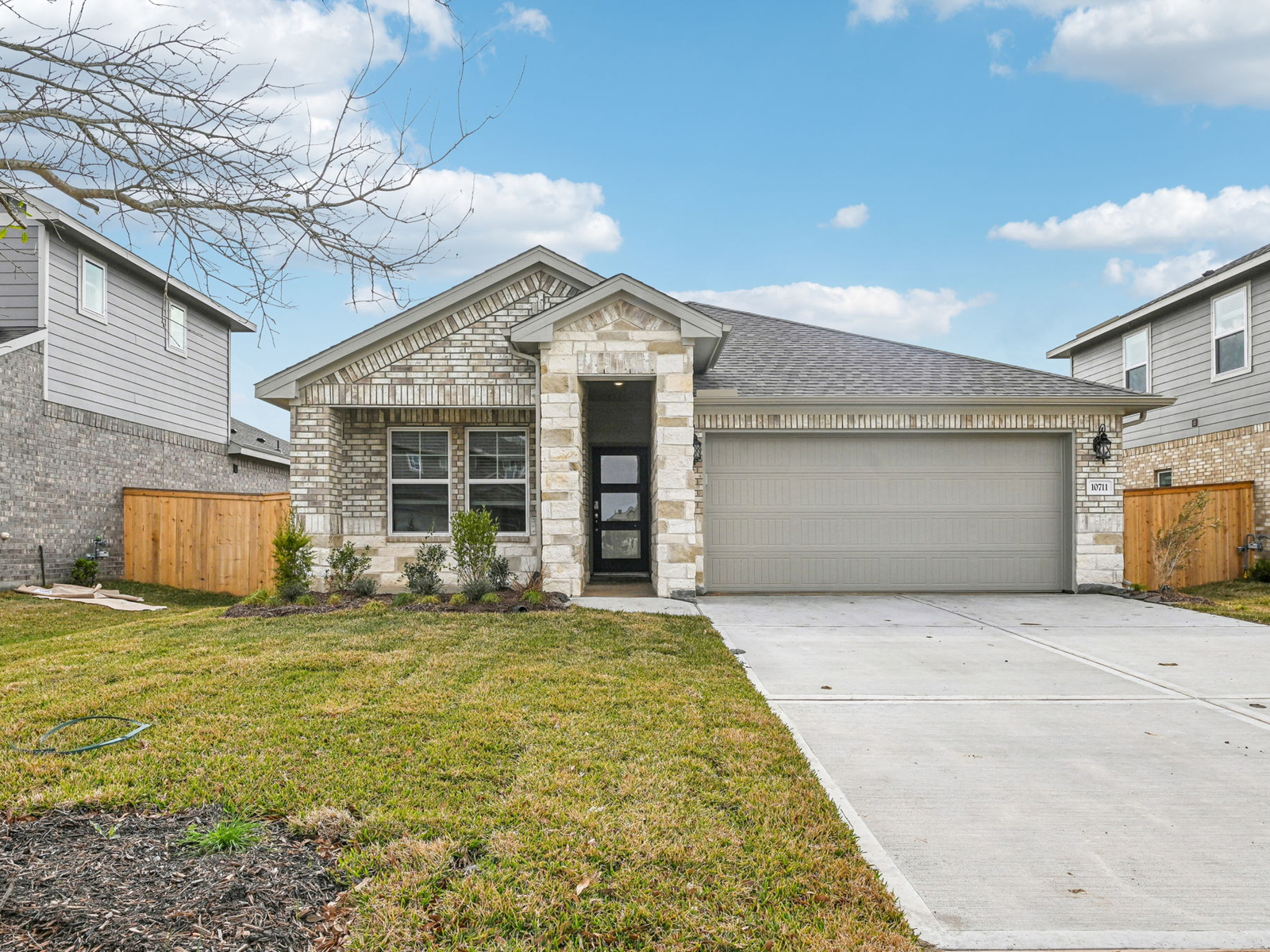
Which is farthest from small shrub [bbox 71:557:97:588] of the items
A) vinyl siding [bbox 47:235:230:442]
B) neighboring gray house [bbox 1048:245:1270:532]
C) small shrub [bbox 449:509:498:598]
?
neighboring gray house [bbox 1048:245:1270:532]

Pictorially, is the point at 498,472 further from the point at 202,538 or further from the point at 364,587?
the point at 202,538

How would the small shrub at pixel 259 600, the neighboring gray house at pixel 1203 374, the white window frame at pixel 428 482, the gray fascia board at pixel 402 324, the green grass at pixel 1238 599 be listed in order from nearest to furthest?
the green grass at pixel 1238 599, the small shrub at pixel 259 600, the gray fascia board at pixel 402 324, the white window frame at pixel 428 482, the neighboring gray house at pixel 1203 374

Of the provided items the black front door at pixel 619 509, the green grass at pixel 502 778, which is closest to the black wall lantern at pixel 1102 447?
the black front door at pixel 619 509

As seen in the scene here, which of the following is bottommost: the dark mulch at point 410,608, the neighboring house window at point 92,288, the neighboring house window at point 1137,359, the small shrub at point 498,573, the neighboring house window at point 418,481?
the dark mulch at point 410,608

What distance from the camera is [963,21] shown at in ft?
37.5

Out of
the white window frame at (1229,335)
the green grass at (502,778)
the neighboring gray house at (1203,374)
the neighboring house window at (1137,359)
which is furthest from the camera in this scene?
the neighboring house window at (1137,359)

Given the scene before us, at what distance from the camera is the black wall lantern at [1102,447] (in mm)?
10719

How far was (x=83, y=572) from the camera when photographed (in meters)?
12.8

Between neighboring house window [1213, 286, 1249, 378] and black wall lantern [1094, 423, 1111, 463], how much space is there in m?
5.26

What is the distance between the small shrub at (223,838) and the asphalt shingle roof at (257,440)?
1785 cm

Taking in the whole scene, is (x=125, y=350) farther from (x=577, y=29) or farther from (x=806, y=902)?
(x=806, y=902)

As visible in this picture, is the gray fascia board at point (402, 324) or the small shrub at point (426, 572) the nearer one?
the small shrub at point (426, 572)

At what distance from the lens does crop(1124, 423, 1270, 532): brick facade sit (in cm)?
1309

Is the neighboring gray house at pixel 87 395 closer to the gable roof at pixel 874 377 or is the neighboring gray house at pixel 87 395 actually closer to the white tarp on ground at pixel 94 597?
the white tarp on ground at pixel 94 597
